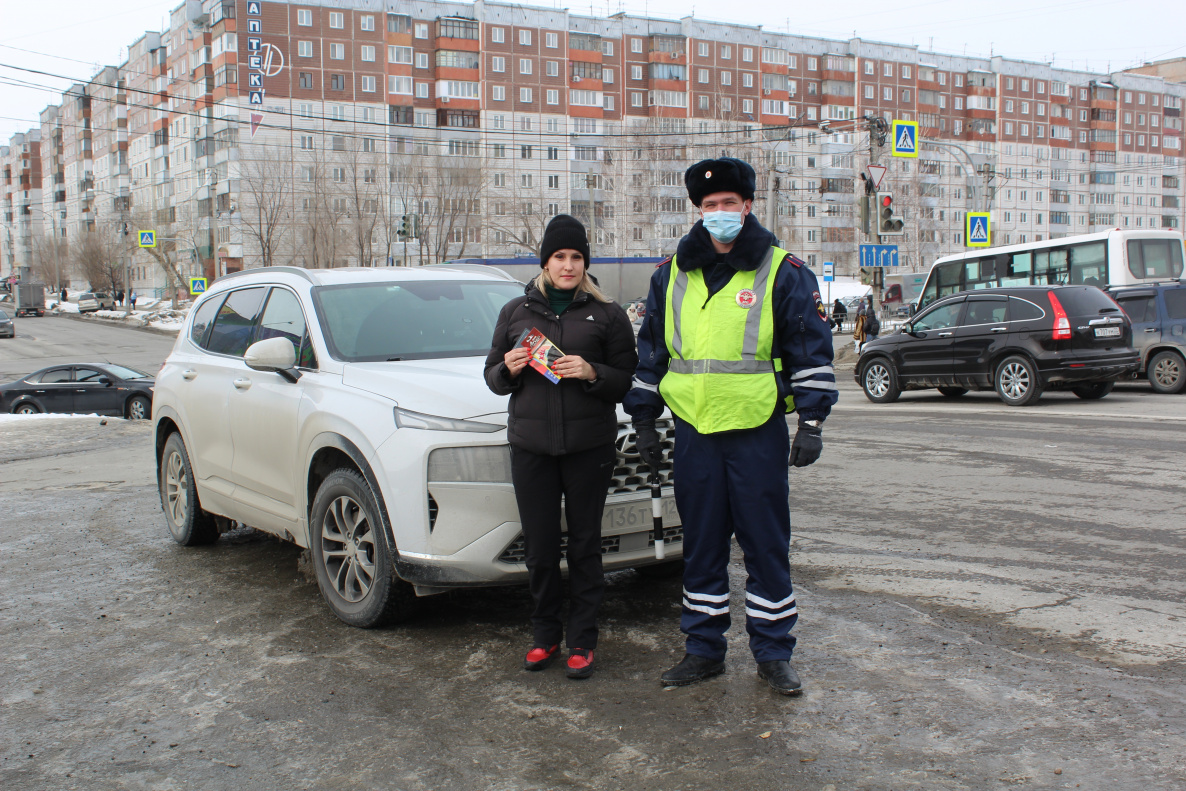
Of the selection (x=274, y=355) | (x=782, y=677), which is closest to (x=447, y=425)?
(x=274, y=355)

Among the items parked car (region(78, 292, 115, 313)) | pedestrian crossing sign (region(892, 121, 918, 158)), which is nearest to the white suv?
pedestrian crossing sign (region(892, 121, 918, 158))

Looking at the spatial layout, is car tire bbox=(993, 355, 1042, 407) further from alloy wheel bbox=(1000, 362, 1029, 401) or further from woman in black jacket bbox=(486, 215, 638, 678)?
woman in black jacket bbox=(486, 215, 638, 678)

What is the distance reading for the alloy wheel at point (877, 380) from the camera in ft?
55.3

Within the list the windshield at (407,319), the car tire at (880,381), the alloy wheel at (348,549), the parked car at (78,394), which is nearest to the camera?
the alloy wheel at (348,549)

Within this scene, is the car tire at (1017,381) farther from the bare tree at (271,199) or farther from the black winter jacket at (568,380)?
the bare tree at (271,199)

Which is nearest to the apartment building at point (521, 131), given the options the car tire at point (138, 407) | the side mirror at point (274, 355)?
the car tire at point (138, 407)

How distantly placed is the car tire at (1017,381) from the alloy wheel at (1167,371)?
10.7 feet

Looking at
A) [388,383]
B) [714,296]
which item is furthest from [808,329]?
[388,383]

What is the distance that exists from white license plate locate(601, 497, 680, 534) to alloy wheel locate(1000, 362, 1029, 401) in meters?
11.7

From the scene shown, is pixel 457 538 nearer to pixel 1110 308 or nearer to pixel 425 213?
pixel 1110 308

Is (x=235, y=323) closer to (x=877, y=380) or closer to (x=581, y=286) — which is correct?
(x=581, y=286)

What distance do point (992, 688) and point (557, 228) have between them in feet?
8.06

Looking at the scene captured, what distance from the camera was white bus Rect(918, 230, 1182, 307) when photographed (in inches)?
896

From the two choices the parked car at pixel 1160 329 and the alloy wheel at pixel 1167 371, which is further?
the alloy wheel at pixel 1167 371
